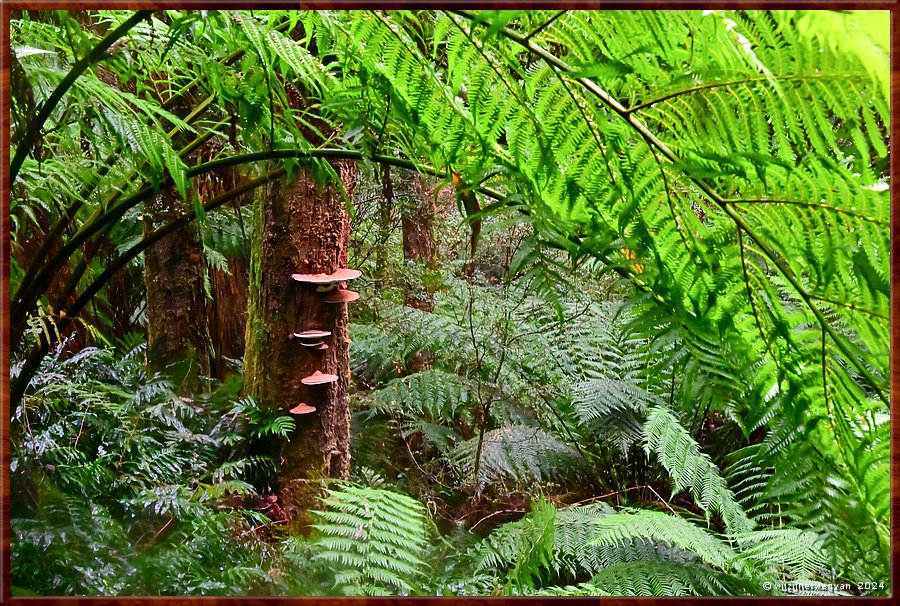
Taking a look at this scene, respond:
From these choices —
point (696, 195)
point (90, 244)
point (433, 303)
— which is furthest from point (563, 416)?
point (90, 244)

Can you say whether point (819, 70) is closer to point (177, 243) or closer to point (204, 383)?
point (204, 383)

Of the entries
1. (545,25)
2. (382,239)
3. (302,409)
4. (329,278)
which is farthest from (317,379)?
(545,25)

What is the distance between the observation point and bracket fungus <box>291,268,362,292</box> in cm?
123

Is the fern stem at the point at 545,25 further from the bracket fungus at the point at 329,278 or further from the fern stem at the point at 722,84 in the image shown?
the bracket fungus at the point at 329,278

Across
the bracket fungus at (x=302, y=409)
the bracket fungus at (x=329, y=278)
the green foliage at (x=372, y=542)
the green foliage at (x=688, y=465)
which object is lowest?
the green foliage at (x=372, y=542)

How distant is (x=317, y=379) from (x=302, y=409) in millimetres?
82

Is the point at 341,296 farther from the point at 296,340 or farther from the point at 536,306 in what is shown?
the point at 536,306

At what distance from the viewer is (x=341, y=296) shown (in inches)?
49.2

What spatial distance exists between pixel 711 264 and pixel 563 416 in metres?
0.74

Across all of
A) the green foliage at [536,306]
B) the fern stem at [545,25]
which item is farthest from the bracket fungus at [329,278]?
the fern stem at [545,25]

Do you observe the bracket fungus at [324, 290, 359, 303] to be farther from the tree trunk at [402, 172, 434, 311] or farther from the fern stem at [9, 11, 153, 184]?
the fern stem at [9, 11, 153, 184]

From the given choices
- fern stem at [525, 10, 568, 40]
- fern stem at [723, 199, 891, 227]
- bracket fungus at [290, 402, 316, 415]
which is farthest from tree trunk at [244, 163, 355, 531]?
fern stem at [723, 199, 891, 227]

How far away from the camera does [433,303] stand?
1.48 meters

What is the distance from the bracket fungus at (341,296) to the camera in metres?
1.25
